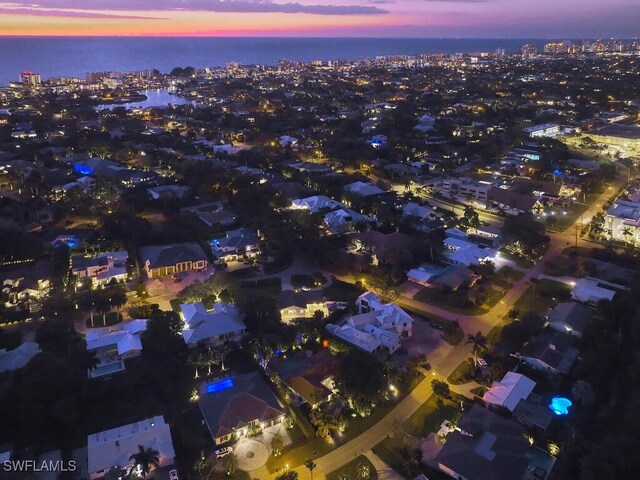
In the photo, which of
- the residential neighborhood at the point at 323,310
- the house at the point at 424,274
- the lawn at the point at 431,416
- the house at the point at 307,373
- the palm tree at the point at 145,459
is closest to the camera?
the palm tree at the point at 145,459

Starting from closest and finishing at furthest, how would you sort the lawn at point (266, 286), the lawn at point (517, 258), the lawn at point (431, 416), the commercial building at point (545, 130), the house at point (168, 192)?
the lawn at point (431, 416), the lawn at point (266, 286), the lawn at point (517, 258), the house at point (168, 192), the commercial building at point (545, 130)

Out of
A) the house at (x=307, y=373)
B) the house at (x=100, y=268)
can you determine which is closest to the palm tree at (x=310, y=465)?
the house at (x=307, y=373)

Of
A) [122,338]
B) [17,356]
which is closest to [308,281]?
[122,338]

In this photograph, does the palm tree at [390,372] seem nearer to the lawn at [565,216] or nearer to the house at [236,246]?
the house at [236,246]

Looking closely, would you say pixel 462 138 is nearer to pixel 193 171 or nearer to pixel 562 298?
pixel 193 171

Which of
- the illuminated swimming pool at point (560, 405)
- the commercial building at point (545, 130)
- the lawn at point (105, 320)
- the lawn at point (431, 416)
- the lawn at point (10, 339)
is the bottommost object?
the lawn at point (105, 320)

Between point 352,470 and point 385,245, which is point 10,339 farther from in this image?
point 385,245

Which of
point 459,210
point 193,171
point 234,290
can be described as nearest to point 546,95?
point 459,210
